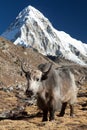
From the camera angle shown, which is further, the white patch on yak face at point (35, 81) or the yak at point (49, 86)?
the yak at point (49, 86)

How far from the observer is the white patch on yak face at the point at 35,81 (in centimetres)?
1789

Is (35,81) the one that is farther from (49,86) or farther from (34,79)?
(49,86)

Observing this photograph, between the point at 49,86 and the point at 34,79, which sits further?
the point at 49,86

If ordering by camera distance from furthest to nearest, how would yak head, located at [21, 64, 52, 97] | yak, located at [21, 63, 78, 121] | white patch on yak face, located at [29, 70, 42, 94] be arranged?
yak, located at [21, 63, 78, 121] → white patch on yak face, located at [29, 70, 42, 94] → yak head, located at [21, 64, 52, 97]

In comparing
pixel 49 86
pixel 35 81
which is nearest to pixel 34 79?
pixel 35 81

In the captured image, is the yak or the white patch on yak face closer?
the white patch on yak face

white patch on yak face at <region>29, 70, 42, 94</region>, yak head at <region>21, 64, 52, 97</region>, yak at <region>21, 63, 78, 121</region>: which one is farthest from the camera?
yak at <region>21, 63, 78, 121</region>

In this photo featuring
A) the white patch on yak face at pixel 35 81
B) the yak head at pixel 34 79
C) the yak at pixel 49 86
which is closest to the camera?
the yak head at pixel 34 79

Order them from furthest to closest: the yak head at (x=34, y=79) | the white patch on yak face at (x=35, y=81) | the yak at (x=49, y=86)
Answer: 1. the yak at (x=49, y=86)
2. the white patch on yak face at (x=35, y=81)
3. the yak head at (x=34, y=79)

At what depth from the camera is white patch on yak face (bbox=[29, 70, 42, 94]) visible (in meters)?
17.9

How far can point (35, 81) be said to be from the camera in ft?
60.4

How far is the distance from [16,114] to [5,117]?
1.03m

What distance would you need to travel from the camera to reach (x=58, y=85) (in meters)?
20.6

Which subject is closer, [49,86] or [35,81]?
[35,81]
